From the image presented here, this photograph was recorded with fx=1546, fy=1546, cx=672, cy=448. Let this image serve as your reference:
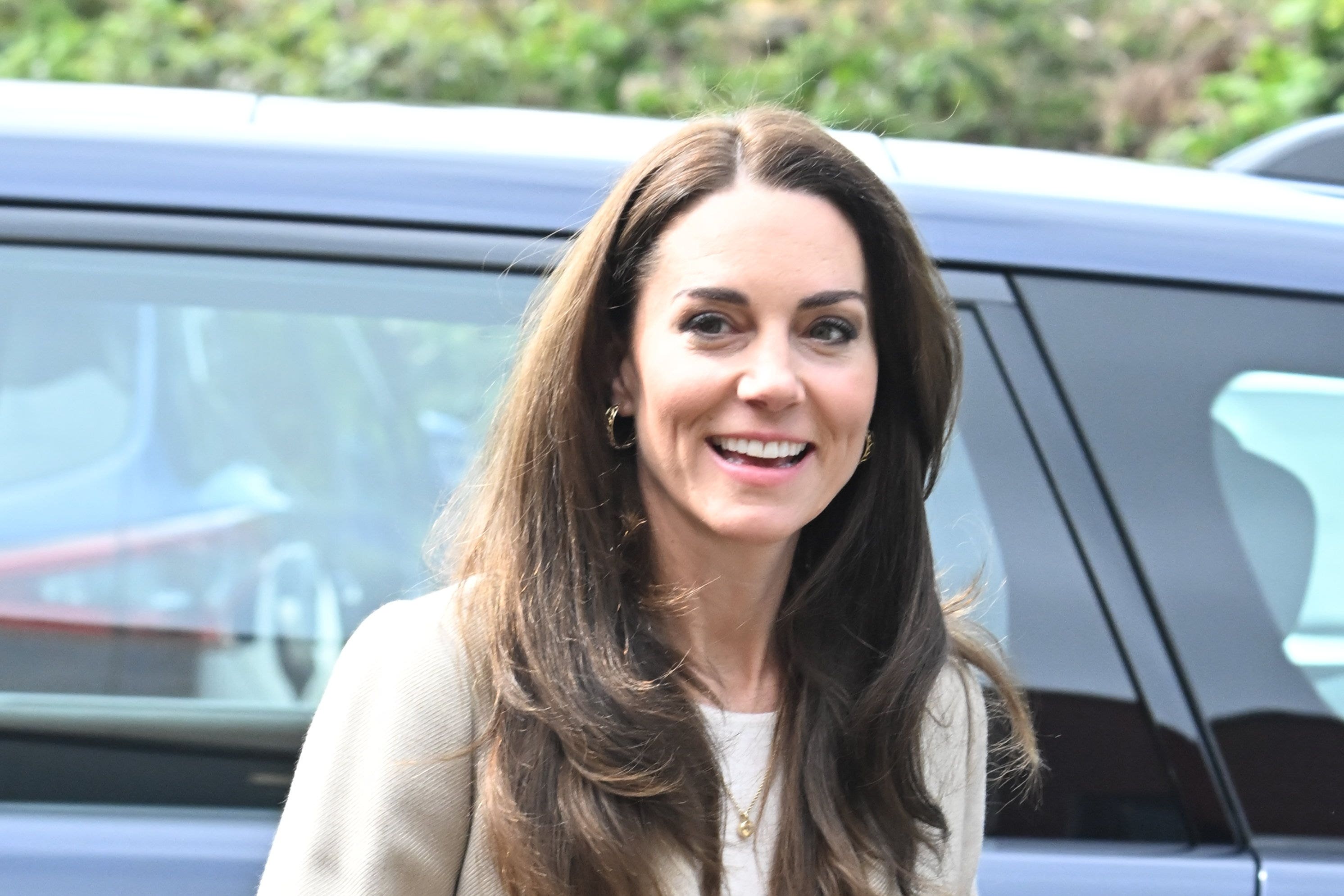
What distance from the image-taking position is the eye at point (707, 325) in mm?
1505

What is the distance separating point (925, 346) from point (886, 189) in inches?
6.7

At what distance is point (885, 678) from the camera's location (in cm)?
165

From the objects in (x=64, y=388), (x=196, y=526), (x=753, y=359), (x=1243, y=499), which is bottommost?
(x=1243, y=499)

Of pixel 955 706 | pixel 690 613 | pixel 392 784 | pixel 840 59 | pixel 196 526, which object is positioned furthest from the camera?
pixel 840 59

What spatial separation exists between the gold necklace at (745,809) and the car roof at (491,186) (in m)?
0.68

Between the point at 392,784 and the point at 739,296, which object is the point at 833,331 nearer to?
the point at 739,296

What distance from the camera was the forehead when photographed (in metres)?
1.50

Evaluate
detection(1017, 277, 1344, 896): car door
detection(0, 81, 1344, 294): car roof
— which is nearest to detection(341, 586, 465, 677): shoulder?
detection(0, 81, 1344, 294): car roof

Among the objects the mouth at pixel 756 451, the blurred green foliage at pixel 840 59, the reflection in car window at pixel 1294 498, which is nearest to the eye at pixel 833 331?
the mouth at pixel 756 451

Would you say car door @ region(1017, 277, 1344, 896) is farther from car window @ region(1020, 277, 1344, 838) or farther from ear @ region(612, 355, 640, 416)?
ear @ region(612, 355, 640, 416)

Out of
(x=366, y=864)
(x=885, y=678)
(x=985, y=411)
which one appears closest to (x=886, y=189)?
(x=985, y=411)

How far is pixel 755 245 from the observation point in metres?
1.50

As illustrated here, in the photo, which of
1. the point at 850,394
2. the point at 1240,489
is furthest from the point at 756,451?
the point at 1240,489

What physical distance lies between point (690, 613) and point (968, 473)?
16.6 inches
